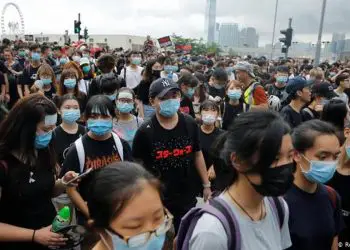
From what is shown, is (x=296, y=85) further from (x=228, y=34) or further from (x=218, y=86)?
(x=228, y=34)

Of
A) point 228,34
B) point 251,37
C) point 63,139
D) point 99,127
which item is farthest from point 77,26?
point 228,34

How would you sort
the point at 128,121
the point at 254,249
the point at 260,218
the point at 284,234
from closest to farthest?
the point at 254,249 < the point at 260,218 < the point at 284,234 < the point at 128,121

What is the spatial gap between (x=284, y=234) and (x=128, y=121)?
2.98 meters

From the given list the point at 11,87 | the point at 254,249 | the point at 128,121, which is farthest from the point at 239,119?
the point at 11,87

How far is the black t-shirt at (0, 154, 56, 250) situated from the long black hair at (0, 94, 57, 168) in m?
0.06

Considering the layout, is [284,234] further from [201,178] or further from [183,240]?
[201,178]

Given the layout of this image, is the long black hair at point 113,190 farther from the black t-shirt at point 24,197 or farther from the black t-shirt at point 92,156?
the black t-shirt at point 92,156

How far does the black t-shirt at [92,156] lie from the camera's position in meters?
3.02

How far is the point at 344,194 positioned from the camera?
288 centimetres

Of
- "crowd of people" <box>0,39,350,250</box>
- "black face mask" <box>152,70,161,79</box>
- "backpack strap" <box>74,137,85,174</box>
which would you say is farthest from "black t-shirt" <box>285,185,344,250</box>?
"black face mask" <box>152,70,161,79</box>

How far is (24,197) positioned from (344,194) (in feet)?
7.44

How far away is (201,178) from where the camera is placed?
3801mm

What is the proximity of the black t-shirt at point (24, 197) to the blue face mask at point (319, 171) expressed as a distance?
169 cm

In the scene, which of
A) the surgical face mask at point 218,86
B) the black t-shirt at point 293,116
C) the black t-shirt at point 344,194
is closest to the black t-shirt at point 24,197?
the black t-shirt at point 344,194
